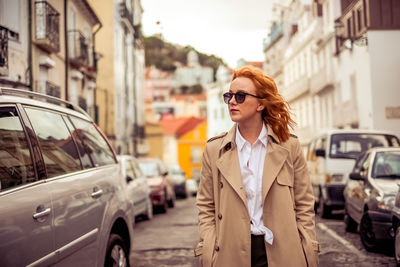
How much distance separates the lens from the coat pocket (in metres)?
3.33

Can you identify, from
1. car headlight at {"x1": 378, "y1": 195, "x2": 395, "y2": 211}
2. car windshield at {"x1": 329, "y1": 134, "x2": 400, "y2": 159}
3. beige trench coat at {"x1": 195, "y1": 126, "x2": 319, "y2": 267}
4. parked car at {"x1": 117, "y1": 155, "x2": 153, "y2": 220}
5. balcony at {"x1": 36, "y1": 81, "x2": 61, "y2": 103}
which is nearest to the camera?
beige trench coat at {"x1": 195, "y1": 126, "x2": 319, "y2": 267}

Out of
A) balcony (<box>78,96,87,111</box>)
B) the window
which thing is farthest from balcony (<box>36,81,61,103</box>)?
the window

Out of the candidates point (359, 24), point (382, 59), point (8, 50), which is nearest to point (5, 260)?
point (8, 50)

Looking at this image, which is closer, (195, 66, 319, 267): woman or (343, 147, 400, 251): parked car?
(195, 66, 319, 267): woman

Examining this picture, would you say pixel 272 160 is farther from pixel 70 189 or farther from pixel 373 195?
pixel 373 195

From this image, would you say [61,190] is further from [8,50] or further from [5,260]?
[8,50]

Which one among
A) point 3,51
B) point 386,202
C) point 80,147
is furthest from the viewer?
point 3,51

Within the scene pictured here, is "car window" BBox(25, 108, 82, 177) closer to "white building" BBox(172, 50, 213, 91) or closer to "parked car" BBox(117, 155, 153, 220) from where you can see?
"parked car" BBox(117, 155, 153, 220)

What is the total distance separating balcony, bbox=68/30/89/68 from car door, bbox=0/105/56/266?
20.9 m

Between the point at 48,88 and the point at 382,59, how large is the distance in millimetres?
13288

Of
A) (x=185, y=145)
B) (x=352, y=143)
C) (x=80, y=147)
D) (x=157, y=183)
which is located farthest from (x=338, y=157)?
(x=185, y=145)

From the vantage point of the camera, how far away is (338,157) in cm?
1388

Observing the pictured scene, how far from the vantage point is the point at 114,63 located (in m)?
37.2

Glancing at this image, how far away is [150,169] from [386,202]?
455 inches
